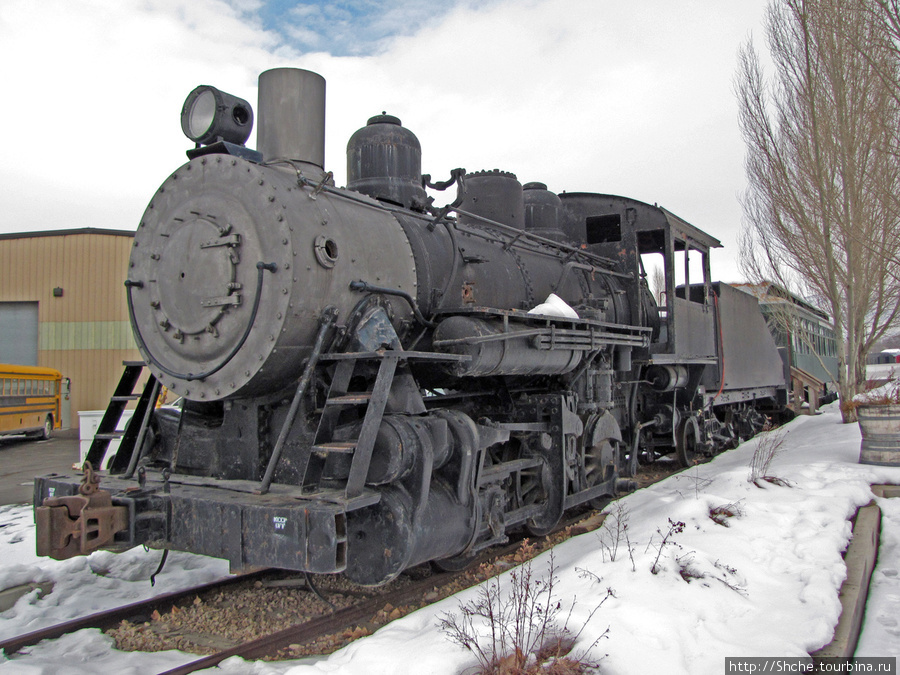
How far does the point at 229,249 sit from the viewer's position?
4086mm

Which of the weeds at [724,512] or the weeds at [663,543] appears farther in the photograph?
the weeds at [724,512]

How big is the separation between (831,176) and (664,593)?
31.1 ft

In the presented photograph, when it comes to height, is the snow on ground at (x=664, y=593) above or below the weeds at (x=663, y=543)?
below

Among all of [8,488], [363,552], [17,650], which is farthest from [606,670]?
[8,488]

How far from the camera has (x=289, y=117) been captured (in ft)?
16.4

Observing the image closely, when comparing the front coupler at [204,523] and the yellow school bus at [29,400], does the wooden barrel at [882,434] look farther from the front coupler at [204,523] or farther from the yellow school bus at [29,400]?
the yellow school bus at [29,400]

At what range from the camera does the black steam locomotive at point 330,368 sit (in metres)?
3.67

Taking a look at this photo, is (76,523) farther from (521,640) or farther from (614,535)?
(614,535)

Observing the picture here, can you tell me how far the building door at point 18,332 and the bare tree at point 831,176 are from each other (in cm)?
2081

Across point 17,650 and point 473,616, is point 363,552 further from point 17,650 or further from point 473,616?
point 17,650

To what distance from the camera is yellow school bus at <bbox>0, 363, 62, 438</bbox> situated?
16000 mm

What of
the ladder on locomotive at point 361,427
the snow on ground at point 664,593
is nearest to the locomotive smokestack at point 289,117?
the ladder on locomotive at point 361,427

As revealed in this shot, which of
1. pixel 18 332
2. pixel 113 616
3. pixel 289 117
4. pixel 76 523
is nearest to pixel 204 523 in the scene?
pixel 76 523

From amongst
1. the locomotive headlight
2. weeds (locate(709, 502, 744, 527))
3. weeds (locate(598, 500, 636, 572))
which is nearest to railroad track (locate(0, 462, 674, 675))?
weeds (locate(598, 500, 636, 572))
